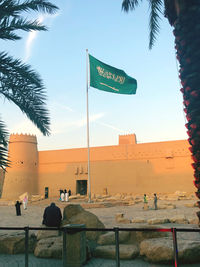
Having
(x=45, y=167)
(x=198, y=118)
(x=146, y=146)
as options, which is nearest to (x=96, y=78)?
(x=198, y=118)

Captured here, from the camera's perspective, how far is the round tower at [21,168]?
108 feet

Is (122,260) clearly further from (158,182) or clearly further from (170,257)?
(158,182)

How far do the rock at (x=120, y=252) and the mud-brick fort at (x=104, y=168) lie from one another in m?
26.2

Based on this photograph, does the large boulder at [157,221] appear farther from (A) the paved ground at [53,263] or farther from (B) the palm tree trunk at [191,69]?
(A) the paved ground at [53,263]

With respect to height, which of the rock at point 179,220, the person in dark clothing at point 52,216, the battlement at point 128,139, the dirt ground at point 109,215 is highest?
the battlement at point 128,139

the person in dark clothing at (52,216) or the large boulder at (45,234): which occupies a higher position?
the person in dark clothing at (52,216)

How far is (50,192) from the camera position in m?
35.0

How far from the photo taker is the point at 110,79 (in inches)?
677

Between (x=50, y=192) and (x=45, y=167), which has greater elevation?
(x=45, y=167)

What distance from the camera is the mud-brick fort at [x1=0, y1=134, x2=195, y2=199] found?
30750 millimetres

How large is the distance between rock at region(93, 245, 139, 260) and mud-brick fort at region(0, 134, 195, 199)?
2620 cm

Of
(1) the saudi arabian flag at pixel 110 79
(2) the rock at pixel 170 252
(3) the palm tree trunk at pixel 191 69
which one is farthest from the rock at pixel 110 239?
(1) the saudi arabian flag at pixel 110 79

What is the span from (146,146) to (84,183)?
10.7 meters

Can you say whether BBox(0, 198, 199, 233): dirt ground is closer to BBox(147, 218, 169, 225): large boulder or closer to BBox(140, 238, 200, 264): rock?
BBox(147, 218, 169, 225): large boulder
